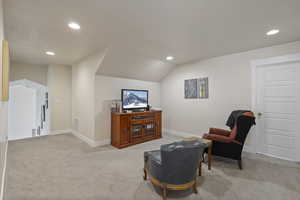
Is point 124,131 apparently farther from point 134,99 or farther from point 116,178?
point 116,178

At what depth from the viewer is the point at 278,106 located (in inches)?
116

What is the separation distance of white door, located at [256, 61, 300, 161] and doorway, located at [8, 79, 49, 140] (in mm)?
7174

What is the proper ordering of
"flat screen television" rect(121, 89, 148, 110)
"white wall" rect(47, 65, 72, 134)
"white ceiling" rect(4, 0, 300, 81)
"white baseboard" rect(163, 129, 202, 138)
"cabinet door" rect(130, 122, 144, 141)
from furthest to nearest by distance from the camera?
"white wall" rect(47, 65, 72, 134) < "white baseboard" rect(163, 129, 202, 138) < "flat screen television" rect(121, 89, 148, 110) < "cabinet door" rect(130, 122, 144, 141) < "white ceiling" rect(4, 0, 300, 81)

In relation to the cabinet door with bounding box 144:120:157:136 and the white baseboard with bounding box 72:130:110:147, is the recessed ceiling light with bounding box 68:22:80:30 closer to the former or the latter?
the white baseboard with bounding box 72:130:110:147

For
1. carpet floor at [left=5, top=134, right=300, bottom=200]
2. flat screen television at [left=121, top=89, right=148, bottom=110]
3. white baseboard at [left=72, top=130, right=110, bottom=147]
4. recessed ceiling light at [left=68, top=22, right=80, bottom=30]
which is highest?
recessed ceiling light at [left=68, top=22, right=80, bottom=30]

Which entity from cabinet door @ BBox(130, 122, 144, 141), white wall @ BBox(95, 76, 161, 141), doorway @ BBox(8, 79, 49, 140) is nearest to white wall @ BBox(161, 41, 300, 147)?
cabinet door @ BBox(130, 122, 144, 141)

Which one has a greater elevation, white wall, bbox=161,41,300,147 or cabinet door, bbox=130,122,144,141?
white wall, bbox=161,41,300,147

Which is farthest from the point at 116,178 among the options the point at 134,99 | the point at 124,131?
the point at 134,99

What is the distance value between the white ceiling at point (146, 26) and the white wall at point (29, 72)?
4.10 ft

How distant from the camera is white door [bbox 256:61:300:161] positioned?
2.79m

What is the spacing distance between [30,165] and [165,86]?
13.9 ft

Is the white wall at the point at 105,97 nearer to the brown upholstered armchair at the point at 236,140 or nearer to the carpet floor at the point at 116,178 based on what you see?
the carpet floor at the point at 116,178

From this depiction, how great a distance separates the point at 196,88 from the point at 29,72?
228 inches

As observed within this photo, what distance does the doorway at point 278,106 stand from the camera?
9.13 ft
